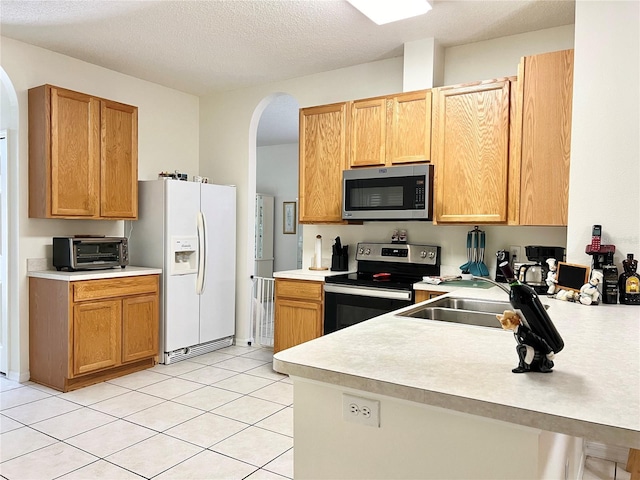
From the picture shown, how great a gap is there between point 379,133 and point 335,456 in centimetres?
286

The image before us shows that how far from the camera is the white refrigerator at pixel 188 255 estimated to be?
4297 mm

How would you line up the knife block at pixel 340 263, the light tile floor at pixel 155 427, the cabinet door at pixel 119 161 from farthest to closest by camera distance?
the knife block at pixel 340 263 < the cabinet door at pixel 119 161 < the light tile floor at pixel 155 427

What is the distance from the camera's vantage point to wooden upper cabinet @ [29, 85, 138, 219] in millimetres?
3668

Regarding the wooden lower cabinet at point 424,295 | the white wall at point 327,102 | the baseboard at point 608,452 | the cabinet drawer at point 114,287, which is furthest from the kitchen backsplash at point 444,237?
the cabinet drawer at point 114,287

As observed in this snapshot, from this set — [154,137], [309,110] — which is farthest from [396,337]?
[154,137]

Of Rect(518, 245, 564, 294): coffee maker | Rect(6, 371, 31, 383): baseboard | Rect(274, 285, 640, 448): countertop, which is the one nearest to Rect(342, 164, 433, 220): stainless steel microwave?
Rect(518, 245, 564, 294): coffee maker

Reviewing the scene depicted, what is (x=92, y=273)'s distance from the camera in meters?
3.75

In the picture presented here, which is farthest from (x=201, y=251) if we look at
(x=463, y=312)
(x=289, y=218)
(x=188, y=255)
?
(x=289, y=218)

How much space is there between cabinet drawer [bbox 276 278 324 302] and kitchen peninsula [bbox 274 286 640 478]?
7.28ft

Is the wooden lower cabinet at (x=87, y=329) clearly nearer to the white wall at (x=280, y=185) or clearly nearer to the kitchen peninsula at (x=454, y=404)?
the kitchen peninsula at (x=454, y=404)

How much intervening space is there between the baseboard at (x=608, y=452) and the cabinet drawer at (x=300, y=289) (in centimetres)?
207

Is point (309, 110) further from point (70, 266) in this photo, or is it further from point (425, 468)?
point (425, 468)

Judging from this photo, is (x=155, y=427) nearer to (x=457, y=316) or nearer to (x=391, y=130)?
(x=457, y=316)

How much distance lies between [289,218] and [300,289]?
177 inches
